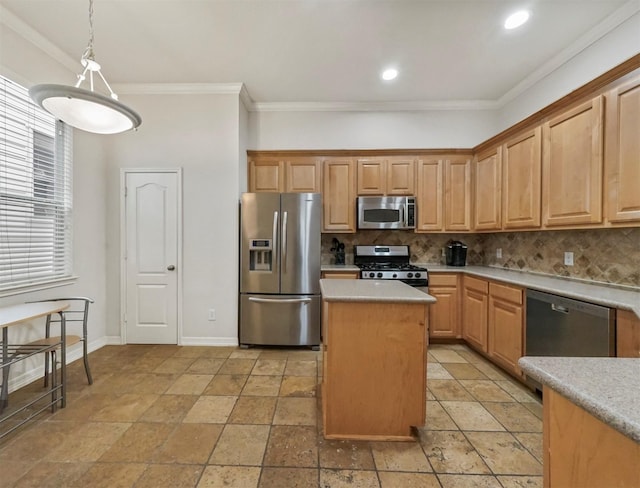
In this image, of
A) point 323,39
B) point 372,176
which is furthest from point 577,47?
point 323,39

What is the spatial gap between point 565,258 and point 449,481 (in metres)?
2.32

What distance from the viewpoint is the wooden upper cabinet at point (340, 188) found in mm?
3682

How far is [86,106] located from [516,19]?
3161 mm

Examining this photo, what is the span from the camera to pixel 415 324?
68.0 inches

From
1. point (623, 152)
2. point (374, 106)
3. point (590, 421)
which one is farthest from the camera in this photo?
point (374, 106)

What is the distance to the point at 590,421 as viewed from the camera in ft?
2.10

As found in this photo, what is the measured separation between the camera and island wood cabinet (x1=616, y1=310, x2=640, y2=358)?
157 cm

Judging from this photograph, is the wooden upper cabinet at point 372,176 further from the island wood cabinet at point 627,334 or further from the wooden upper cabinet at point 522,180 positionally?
the island wood cabinet at point 627,334

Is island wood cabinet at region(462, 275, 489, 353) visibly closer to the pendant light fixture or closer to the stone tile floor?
the stone tile floor

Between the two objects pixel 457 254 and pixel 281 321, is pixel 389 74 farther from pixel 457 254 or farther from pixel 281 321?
pixel 281 321

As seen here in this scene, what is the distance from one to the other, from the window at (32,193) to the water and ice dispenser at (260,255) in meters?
1.83

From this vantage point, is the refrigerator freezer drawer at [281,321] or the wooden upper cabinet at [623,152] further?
the refrigerator freezer drawer at [281,321]

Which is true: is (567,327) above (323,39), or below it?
below

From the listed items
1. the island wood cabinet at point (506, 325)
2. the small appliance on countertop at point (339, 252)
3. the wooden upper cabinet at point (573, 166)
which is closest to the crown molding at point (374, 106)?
the wooden upper cabinet at point (573, 166)
